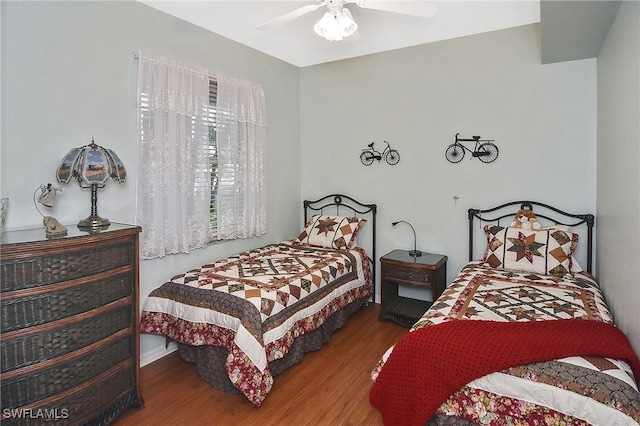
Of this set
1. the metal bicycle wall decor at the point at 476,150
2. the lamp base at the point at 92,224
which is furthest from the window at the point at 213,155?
the metal bicycle wall decor at the point at 476,150

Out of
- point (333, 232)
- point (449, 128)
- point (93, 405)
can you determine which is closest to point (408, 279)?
point (333, 232)

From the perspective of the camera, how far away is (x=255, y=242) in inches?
148

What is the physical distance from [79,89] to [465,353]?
266 centimetres

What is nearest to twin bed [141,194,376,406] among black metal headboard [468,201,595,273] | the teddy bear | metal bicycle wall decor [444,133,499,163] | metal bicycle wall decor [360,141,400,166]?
metal bicycle wall decor [360,141,400,166]

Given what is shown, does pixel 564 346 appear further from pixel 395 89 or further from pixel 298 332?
pixel 395 89

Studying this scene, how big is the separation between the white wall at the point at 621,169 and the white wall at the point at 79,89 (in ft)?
9.41

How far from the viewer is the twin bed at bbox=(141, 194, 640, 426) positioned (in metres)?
1.55

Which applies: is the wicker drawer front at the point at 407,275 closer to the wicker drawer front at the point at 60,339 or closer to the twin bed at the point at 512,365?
the twin bed at the point at 512,365

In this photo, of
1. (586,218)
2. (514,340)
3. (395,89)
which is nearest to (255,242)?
(395,89)

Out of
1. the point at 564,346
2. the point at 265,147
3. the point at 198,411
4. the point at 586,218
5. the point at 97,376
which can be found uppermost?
the point at 265,147

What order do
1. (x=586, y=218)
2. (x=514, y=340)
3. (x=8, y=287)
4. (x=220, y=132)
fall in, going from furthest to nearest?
(x=220, y=132) → (x=586, y=218) → (x=514, y=340) → (x=8, y=287)

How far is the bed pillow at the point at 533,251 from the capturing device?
278 cm

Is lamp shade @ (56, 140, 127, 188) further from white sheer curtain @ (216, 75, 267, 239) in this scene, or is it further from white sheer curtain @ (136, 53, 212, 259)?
white sheer curtain @ (216, 75, 267, 239)

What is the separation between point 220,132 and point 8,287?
6.61ft
